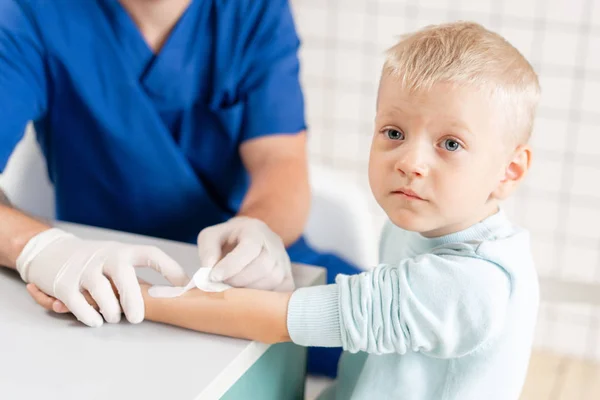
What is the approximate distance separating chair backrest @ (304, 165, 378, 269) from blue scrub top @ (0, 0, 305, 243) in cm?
22

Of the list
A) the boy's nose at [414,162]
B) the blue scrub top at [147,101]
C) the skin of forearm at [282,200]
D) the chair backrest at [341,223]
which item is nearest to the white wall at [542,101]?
the chair backrest at [341,223]

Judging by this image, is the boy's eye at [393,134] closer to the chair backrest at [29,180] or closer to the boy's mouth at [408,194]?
the boy's mouth at [408,194]

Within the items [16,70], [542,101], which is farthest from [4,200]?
[542,101]

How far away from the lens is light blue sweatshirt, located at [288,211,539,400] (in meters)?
0.85

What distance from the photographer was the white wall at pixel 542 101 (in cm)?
205

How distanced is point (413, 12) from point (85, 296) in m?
1.49

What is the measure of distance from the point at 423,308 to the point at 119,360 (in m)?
0.33

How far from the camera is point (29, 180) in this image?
1.62 meters

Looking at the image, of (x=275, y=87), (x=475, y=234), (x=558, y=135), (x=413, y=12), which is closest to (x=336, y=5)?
(x=413, y=12)

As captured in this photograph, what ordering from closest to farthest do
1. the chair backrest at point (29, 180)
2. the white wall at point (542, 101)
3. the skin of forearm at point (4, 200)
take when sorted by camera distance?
the skin of forearm at point (4, 200)
the chair backrest at point (29, 180)
the white wall at point (542, 101)

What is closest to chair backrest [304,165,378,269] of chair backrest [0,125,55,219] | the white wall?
chair backrest [0,125,55,219]

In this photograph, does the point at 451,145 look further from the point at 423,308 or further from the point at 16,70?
the point at 16,70

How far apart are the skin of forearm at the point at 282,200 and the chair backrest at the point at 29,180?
18.8 inches

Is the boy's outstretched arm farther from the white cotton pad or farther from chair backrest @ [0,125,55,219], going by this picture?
chair backrest @ [0,125,55,219]
